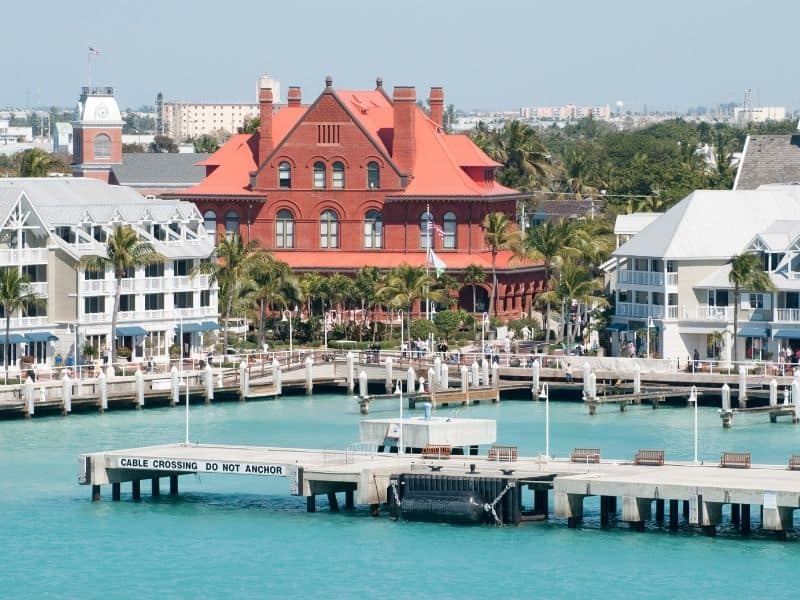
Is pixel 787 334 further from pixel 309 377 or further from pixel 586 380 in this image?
pixel 309 377

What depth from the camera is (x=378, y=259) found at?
450 ft

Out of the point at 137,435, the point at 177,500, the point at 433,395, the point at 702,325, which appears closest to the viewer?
the point at 177,500

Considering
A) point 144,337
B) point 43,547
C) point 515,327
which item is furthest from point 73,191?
Result: point 43,547

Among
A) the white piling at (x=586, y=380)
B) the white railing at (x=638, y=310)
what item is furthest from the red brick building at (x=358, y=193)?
the white piling at (x=586, y=380)

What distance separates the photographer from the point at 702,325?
4513 inches

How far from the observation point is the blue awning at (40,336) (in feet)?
371

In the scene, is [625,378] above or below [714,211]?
below

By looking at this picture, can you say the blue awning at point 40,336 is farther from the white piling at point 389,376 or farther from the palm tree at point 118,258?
the white piling at point 389,376

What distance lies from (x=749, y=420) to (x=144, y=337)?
30161 millimetres

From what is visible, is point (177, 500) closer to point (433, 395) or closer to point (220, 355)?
point (433, 395)

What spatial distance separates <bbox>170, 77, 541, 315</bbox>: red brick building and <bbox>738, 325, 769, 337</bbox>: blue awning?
24005mm

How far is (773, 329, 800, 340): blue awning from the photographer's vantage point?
111 m

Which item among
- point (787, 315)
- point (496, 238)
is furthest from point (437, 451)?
point (496, 238)

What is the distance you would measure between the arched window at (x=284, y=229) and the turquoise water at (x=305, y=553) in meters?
53.3
